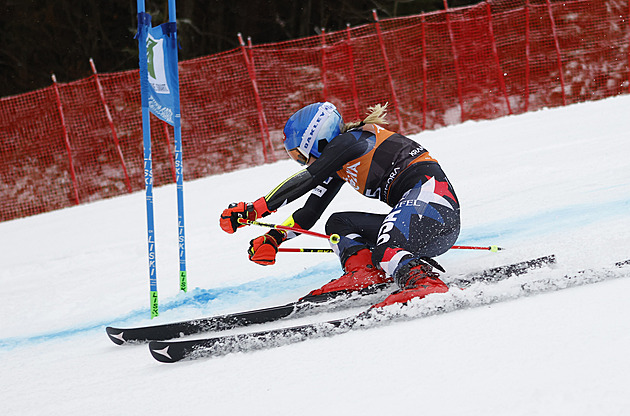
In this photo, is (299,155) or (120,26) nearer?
(299,155)

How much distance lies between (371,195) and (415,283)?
32.5 inches

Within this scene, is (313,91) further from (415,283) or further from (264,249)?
(415,283)

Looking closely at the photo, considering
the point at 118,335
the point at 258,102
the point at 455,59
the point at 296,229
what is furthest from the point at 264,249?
the point at 455,59

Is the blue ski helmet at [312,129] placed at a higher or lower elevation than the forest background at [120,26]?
lower

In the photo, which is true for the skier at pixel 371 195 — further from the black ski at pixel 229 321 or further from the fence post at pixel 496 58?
the fence post at pixel 496 58

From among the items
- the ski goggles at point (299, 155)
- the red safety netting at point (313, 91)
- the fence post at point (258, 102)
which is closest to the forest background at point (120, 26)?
the red safety netting at point (313, 91)

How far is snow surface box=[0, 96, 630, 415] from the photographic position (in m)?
1.80

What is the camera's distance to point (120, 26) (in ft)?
60.9

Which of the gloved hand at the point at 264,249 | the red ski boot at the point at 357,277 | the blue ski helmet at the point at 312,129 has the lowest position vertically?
the red ski boot at the point at 357,277

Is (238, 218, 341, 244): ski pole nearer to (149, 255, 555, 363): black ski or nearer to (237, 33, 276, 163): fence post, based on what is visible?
(149, 255, 555, 363): black ski

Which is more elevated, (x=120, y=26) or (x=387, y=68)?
(x=120, y=26)

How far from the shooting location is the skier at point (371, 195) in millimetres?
3148

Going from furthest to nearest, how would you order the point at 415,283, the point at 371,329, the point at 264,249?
1. the point at 264,249
2. the point at 415,283
3. the point at 371,329

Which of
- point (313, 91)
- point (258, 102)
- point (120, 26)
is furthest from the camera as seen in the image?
point (120, 26)
